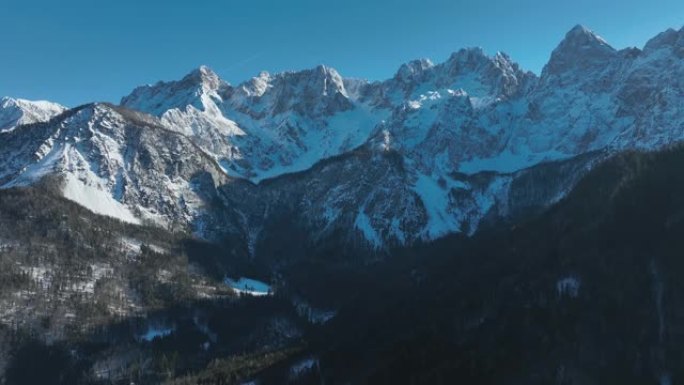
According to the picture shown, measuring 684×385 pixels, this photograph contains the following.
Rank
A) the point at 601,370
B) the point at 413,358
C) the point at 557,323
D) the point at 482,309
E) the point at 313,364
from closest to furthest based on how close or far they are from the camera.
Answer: the point at 601,370 < the point at 557,323 < the point at 413,358 < the point at 482,309 < the point at 313,364

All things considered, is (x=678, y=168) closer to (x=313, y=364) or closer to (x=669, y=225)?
(x=669, y=225)

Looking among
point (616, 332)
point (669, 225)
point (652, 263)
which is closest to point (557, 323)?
point (616, 332)

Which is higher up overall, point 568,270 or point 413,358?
point 568,270

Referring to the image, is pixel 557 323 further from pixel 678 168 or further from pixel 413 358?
pixel 678 168

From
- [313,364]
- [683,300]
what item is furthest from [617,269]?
[313,364]

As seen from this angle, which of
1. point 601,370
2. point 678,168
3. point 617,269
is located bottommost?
point 601,370

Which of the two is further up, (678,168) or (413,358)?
(678,168)

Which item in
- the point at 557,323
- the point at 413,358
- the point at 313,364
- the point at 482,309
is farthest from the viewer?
the point at 313,364

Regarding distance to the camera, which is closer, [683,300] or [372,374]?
[683,300]

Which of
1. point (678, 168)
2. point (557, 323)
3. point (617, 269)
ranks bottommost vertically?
point (557, 323)
